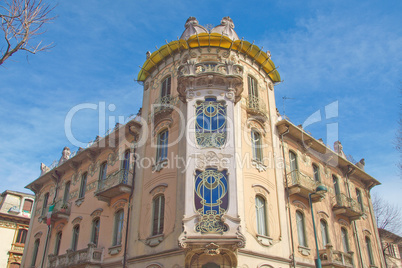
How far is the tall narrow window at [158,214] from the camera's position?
1814cm

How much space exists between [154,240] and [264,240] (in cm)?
525

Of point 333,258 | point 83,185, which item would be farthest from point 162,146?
point 333,258

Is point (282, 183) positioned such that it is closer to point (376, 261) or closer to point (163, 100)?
point (163, 100)

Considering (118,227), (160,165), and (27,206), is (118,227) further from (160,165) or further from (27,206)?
(27,206)

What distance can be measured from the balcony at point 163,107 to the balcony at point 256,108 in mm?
4256

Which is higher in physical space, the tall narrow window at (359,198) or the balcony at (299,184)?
the tall narrow window at (359,198)

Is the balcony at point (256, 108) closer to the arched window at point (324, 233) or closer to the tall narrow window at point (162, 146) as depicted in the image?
the tall narrow window at point (162, 146)

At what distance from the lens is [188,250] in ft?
51.0

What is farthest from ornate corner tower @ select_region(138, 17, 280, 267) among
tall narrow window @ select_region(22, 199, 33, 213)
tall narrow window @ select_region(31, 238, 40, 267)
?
tall narrow window @ select_region(22, 199, 33, 213)

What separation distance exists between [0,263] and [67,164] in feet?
47.0

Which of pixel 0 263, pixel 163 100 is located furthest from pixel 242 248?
pixel 0 263

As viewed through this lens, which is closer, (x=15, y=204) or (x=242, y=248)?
(x=242, y=248)

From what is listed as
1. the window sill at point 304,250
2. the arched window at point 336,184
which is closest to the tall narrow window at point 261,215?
the window sill at point 304,250

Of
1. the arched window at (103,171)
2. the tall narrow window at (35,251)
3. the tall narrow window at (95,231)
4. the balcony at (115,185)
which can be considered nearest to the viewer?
the balcony at (115,185)
